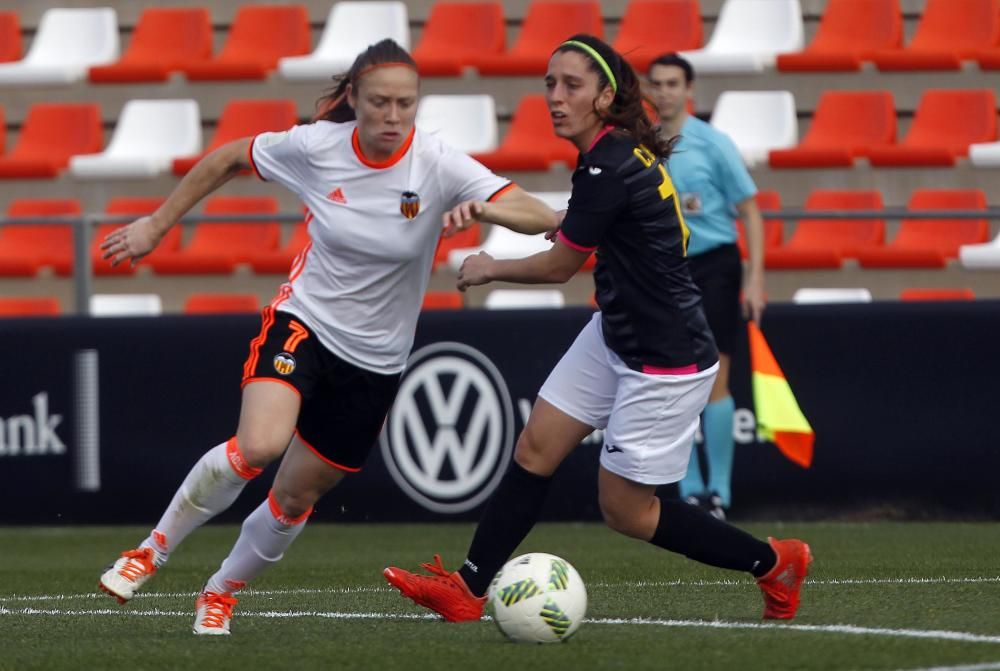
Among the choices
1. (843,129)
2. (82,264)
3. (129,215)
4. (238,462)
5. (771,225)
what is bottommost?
(129,215)

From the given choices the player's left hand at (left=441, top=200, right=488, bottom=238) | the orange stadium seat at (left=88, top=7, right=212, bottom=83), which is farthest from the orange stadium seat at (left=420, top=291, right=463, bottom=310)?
the player's left hand at (left=441, top=200, right=488, bottom=238)

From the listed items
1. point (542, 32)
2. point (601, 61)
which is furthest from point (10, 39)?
point (601, 61)

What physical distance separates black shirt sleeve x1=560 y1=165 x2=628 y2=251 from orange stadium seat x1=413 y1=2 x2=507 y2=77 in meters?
9.15

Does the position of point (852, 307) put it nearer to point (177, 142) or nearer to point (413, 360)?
point (413, 360)

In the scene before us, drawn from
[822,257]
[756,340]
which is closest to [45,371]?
[756,340]

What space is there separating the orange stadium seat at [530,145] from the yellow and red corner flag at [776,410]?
4.37 metres

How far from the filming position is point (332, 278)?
6.44m

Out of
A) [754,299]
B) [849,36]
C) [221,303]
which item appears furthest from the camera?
[849,36]

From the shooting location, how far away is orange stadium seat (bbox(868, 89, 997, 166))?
13.5 meters

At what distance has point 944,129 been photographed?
45.1 feet

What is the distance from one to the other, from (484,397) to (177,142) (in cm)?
535

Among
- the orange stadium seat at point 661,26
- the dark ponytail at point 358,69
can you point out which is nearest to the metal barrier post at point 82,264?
the orange stadium seat at point 661,26

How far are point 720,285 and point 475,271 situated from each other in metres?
4.07

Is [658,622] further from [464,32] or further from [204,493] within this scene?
[464,32]
